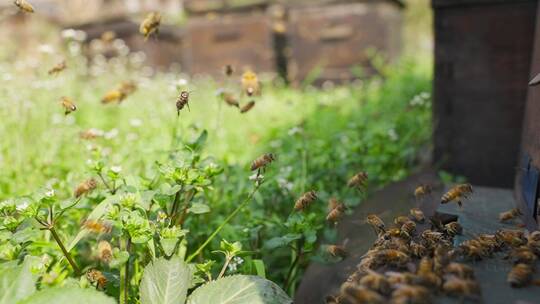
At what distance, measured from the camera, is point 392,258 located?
146 centimetres

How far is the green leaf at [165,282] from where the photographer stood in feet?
5.08

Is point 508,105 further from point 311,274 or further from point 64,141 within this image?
point 64,141

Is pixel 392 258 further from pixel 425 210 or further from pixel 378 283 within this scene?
pixel 425 210

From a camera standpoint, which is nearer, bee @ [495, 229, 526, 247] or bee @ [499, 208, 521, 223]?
bee @ [495, 229, 526, 247]

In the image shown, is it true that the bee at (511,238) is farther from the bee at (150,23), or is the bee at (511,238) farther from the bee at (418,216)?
the bee at (150,23)

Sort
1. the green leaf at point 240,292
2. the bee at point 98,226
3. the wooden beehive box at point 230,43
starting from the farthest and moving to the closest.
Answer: the wooden beehive box at point 230,43, the bee at point 98,226, the green leaf at point 240,292

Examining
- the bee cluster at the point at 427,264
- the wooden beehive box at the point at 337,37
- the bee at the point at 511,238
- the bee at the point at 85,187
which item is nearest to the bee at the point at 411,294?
the bee cluster at the point at 427,264

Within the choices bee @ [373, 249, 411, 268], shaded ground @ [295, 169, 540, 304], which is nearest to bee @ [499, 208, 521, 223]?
shaded ground @ [295, 169, 540, 304]

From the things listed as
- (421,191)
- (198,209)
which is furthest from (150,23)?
(421,191)

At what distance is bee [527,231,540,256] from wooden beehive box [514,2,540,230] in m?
0.23

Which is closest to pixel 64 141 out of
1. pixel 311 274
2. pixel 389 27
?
pixel 311 274

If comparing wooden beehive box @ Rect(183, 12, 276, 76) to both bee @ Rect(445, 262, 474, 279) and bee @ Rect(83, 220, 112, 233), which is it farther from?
bee @ Rect(445, 262, 474, 279)

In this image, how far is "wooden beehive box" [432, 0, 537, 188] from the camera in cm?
303

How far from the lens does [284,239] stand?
6.21ft
